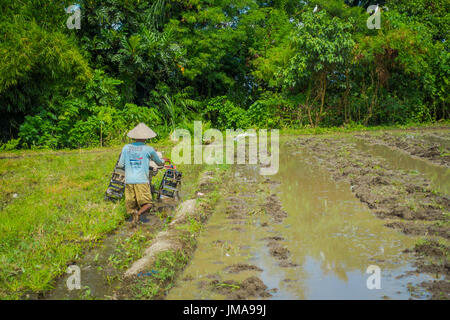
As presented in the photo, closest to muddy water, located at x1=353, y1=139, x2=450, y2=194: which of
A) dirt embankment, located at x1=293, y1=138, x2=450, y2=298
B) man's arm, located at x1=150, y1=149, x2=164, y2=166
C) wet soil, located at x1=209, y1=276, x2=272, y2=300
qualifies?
dirt embankment, located at x1=293, y1=138, x2=450, y2=298

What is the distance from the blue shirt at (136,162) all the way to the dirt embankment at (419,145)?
6.17 meters

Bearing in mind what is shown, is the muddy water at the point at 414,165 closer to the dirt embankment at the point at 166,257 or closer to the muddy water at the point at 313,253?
the muddy water at the point at 313,253

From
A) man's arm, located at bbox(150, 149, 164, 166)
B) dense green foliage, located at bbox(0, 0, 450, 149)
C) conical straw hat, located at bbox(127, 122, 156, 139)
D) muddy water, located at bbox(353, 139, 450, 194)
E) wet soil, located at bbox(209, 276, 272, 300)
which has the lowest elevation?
wet soil, located at bbox(209, 276, 272, 300)

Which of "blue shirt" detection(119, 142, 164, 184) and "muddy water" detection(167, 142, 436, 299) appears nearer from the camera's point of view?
"muddy water" detection(167, 142, 436, 299)

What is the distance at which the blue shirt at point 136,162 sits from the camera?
550 centimetres

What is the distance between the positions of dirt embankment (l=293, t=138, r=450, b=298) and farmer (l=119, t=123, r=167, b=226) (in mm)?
3062

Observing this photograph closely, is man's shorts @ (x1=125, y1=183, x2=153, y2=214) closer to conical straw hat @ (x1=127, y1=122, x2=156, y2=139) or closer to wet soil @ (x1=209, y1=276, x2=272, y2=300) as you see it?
conical straw hat @ (x1=127, y1=122, x2=156, y2=139)

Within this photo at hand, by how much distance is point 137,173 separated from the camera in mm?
5539

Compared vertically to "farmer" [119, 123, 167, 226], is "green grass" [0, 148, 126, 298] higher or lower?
lower

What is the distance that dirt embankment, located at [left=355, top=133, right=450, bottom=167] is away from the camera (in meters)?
9.05

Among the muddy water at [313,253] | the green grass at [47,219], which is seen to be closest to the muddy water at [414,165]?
the muddy water at [313,253]
